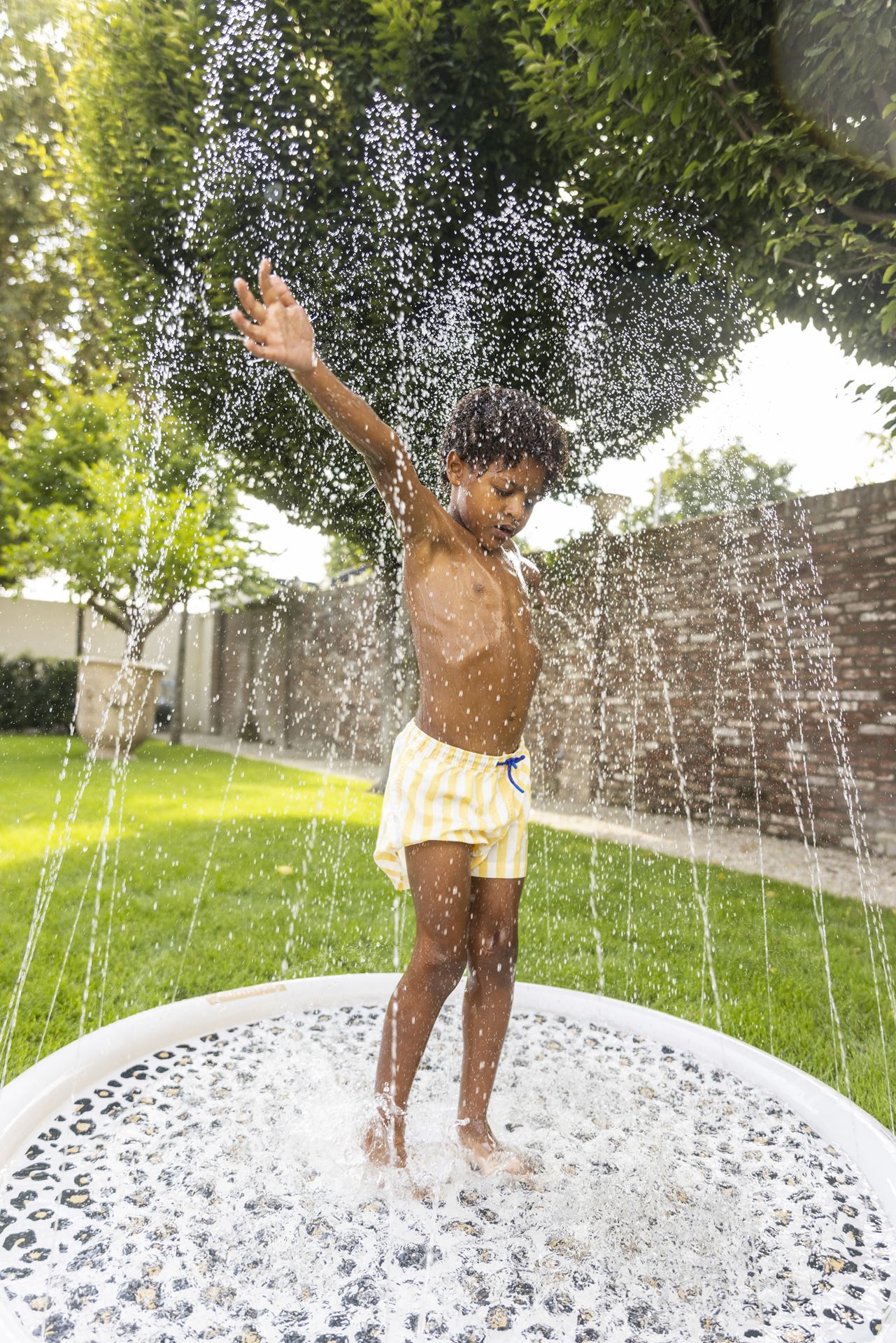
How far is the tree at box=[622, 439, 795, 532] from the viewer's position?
689 centimetres

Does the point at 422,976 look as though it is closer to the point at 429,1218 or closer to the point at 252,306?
the point at 429,1218

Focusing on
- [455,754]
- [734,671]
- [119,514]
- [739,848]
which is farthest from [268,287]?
[119,514]

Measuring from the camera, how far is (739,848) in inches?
227

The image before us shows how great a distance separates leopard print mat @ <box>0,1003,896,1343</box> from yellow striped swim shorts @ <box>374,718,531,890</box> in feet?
2.06

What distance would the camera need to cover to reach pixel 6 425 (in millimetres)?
12688

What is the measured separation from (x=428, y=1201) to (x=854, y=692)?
5.13m

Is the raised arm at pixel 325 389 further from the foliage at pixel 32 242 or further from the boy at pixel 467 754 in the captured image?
the foliage at pixel 32 242

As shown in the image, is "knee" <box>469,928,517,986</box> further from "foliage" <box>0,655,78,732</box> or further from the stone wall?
"foliage" <box>0,655,78,732</box>

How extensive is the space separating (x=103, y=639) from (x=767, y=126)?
18263 millimetres

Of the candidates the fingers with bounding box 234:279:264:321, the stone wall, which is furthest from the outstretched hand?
the stone wall

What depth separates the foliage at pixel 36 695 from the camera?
12.6 meters

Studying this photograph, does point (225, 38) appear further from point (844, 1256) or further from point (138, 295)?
point (844, 1256)

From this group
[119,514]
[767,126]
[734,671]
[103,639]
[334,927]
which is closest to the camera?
[767,126]

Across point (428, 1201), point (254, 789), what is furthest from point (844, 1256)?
point (254, 789)
